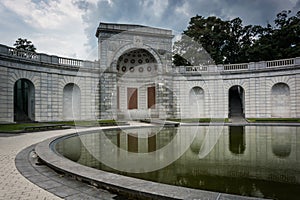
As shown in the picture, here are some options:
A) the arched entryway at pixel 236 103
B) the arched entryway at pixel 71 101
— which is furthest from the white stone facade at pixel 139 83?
the arched entryway at pixel 236 103

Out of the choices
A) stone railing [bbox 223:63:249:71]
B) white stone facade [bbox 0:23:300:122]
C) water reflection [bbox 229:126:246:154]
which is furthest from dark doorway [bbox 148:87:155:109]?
water reflection [bbox 229:126:246:154]

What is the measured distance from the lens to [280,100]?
91.7ft

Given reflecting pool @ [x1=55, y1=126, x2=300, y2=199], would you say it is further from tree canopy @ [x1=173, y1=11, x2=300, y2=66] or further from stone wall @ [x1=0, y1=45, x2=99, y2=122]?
tree canopy @ [x1=173, y1=11, x2=300, y2=66]

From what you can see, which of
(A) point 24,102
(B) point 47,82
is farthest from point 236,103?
(A) point 24,102

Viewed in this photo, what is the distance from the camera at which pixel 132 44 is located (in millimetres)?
29469

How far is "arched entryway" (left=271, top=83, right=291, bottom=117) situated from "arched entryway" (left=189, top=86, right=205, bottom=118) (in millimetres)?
9078

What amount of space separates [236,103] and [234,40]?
36.8 ft

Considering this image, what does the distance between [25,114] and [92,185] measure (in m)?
24.8

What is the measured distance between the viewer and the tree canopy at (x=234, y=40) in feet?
107

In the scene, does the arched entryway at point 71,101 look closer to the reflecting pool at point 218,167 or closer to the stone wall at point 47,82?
the stone wall at point 47,82

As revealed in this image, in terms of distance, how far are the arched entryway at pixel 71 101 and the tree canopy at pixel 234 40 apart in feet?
61.6

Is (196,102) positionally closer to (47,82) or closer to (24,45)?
(47,82)

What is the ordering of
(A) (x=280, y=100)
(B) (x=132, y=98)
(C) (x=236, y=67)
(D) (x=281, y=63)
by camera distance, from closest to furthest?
(A) (x=280, y=100) → (D) (x=281, y=63) → (C) (x=236, y=67) → (B) (x=132, y=98)

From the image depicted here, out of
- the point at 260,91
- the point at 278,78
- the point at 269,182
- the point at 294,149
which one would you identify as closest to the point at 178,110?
the point at 260,91
